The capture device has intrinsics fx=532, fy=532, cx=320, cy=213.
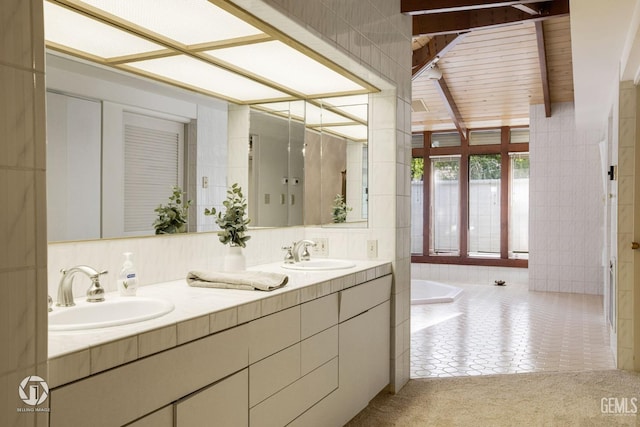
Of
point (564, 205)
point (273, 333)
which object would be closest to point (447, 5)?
point (273, 333)

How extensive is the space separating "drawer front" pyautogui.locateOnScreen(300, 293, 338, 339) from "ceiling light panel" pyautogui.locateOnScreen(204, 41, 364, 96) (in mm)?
1224

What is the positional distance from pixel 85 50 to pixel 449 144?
764 centimetres

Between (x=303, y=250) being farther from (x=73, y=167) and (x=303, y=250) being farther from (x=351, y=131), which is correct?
(x=73, y=167)

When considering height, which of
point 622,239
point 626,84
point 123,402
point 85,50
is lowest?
point 123,402

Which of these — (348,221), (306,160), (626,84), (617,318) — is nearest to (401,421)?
(348,221)

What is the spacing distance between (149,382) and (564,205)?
7172 millimetres

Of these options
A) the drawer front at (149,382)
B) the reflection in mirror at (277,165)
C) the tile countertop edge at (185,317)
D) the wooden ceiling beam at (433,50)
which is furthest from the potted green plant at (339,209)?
the wooden ceiling beam at (433,50)

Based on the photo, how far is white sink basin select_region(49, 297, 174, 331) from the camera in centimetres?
172

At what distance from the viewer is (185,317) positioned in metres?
1.63

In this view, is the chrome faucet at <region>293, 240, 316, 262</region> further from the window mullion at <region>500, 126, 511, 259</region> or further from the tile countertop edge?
the window mullion at <region>500, 126, 511, 259</region>

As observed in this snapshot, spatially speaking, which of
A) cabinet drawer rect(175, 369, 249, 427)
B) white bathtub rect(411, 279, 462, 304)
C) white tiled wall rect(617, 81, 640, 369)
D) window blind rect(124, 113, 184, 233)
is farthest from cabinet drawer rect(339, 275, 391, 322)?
white bathtub rect(411, 279, 462, 304)

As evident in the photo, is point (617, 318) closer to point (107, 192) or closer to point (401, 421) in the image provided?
point (401, 421)

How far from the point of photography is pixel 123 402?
1.38 metres

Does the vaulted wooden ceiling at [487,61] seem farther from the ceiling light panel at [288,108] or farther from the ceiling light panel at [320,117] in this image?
the ceiling light panel at [288,108]
